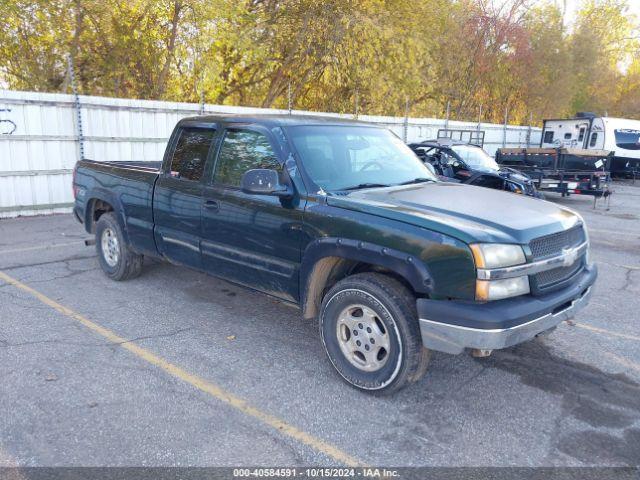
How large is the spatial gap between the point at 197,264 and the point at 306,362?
143 centimetres

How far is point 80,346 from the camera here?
418cm

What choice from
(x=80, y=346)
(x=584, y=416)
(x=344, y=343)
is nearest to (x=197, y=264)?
(x=80, y=346)

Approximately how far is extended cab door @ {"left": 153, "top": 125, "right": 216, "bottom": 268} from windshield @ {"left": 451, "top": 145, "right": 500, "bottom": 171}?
8.54 metres

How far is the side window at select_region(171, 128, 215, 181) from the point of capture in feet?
15.2

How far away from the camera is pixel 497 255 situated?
118 inches

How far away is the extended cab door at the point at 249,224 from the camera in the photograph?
386 centimetres

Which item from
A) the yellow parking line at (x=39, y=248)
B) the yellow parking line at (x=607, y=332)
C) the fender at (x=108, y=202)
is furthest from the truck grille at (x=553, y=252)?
the yellow parking line at (x=39, y=248)

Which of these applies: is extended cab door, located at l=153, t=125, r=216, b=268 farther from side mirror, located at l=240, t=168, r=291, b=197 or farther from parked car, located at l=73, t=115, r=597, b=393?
side mirror, located at l=240, t=168, r=291, b=197

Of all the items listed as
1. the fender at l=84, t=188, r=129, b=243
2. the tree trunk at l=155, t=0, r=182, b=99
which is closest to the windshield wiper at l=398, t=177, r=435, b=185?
the fender at l=84, t=188, r=129, b=243

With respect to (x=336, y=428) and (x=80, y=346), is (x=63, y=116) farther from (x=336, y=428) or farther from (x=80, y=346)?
(x=336, y=428)

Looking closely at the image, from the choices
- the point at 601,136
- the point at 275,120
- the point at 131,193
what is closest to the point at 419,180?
the point at 275,120

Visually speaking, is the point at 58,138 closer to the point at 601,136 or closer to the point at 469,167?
the point at 469,167

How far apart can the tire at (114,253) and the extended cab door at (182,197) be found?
0.81m

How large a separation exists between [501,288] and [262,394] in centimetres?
170
